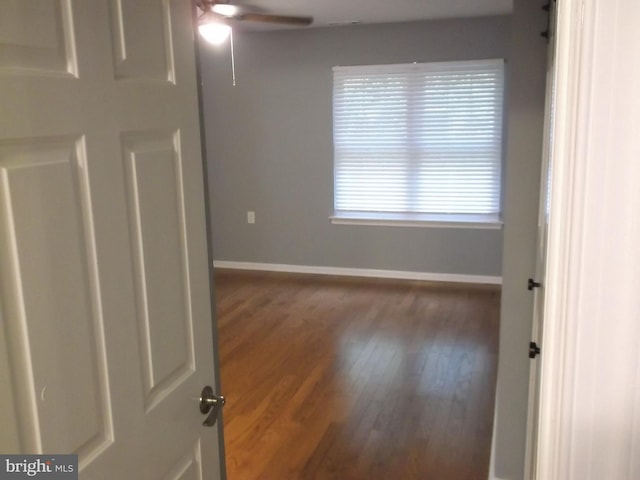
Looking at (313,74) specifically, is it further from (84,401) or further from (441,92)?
(84,401)

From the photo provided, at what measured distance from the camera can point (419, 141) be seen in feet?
17.7

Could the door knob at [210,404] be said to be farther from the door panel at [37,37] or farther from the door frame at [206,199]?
the door panel at [37,37]

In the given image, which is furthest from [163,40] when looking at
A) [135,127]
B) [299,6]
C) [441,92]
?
[441,92]

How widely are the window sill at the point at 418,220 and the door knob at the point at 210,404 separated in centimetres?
416

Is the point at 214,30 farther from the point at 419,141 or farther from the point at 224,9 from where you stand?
the point at 419,141

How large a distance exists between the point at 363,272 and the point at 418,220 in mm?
759

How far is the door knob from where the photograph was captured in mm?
1443

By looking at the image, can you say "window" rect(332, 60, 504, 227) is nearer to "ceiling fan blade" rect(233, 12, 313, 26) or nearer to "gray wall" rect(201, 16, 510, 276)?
"gray wall" rect(201, 16, 510, 276)

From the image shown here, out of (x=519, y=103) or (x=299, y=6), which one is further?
(x=299, y=6)

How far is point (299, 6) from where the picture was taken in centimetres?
440

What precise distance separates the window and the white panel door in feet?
13.9

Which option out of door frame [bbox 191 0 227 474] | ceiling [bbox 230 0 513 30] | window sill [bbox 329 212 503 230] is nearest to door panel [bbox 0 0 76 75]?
door frame [bbox 191 0 227 474]

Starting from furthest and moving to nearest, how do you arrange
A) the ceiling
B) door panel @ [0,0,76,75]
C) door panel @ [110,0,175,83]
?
the ceiling
door panel @ [110,0,175,83]
door panel @ [0,0,76,75]

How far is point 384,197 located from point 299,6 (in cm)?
199
